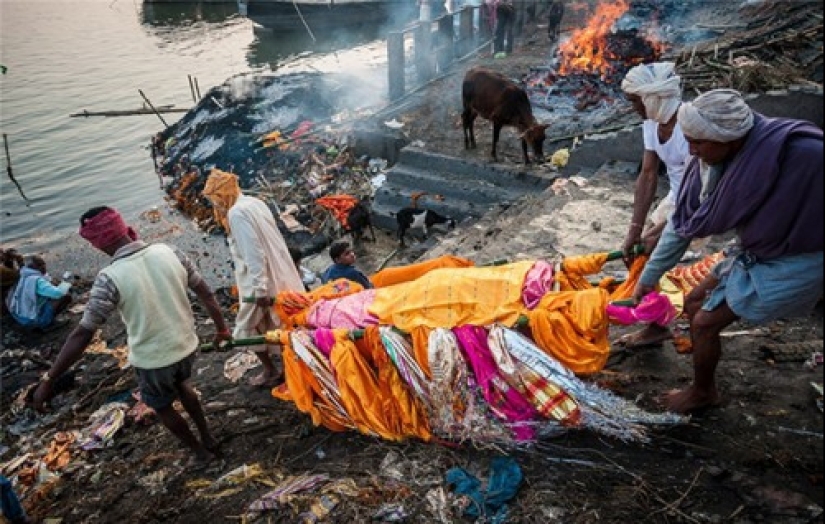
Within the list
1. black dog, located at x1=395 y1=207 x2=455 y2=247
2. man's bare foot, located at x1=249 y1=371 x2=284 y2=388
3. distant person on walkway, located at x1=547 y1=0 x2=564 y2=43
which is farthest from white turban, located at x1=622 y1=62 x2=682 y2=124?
distant person on walkway, located at x1=547 y1=0 x2=564 y2=43

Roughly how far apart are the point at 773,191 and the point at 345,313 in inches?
108

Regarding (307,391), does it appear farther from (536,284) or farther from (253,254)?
(536,284)

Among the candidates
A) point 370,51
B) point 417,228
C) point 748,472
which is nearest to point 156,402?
point 748,472

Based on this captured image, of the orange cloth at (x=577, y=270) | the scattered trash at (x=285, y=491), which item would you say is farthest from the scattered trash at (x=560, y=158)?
the scattered trash at (x=285, y=491)

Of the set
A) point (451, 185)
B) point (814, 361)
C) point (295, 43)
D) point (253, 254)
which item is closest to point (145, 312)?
point (253, 254)

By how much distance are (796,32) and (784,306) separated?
27.2 feet

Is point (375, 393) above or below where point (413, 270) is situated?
below

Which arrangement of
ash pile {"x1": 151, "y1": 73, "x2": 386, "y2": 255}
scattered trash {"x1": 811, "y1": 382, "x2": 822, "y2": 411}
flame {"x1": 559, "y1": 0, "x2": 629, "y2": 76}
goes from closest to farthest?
scattered trash {"x1": 811, "y1": 382, "x2": 822, "y2": 411}, ash pile {"x1": 151, "y1": 73, "x2": 386, "y2": 255}, flame {"x1": 559, "y1": 0, "x2": 629, "y2": 76}

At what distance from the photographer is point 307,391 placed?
4.02 meters

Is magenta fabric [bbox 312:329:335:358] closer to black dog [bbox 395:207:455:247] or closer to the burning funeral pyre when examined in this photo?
black dog [bbox 395:207:455:247]

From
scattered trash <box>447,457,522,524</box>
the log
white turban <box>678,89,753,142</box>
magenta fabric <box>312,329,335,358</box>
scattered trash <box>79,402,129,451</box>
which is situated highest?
white turban <box>678,89,753,142</box>

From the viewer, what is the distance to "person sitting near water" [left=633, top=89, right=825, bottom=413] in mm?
2291

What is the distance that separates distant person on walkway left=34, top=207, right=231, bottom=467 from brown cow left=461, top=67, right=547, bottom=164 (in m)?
6.56

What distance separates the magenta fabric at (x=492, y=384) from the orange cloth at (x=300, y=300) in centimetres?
126
